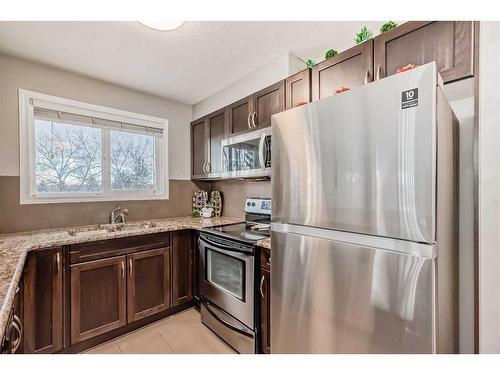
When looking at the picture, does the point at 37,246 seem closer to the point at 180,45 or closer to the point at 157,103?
the point at 180,45

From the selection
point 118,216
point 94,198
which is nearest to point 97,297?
point 118,216

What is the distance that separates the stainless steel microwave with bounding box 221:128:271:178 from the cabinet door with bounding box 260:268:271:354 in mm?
810

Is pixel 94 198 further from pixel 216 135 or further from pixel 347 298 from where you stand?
pixel 347 298

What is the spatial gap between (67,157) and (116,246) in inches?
41.7

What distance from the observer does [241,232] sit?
207 cm

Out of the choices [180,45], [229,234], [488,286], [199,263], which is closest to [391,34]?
[488,286]

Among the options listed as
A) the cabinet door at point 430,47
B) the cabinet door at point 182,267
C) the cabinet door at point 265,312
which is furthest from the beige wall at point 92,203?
the cabinet door at point 430,47

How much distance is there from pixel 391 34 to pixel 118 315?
271 cm

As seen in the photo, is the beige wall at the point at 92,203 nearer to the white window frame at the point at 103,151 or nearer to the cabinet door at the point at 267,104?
the white window frame at the point at 103,151

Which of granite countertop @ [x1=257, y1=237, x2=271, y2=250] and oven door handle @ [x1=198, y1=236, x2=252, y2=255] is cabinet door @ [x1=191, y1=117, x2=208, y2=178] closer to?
oven door handle @ [x1=198, y1=236, x2=252, y2=255]

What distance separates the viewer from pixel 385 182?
942 mm

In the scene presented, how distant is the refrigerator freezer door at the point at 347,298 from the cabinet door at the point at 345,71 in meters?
0.98
